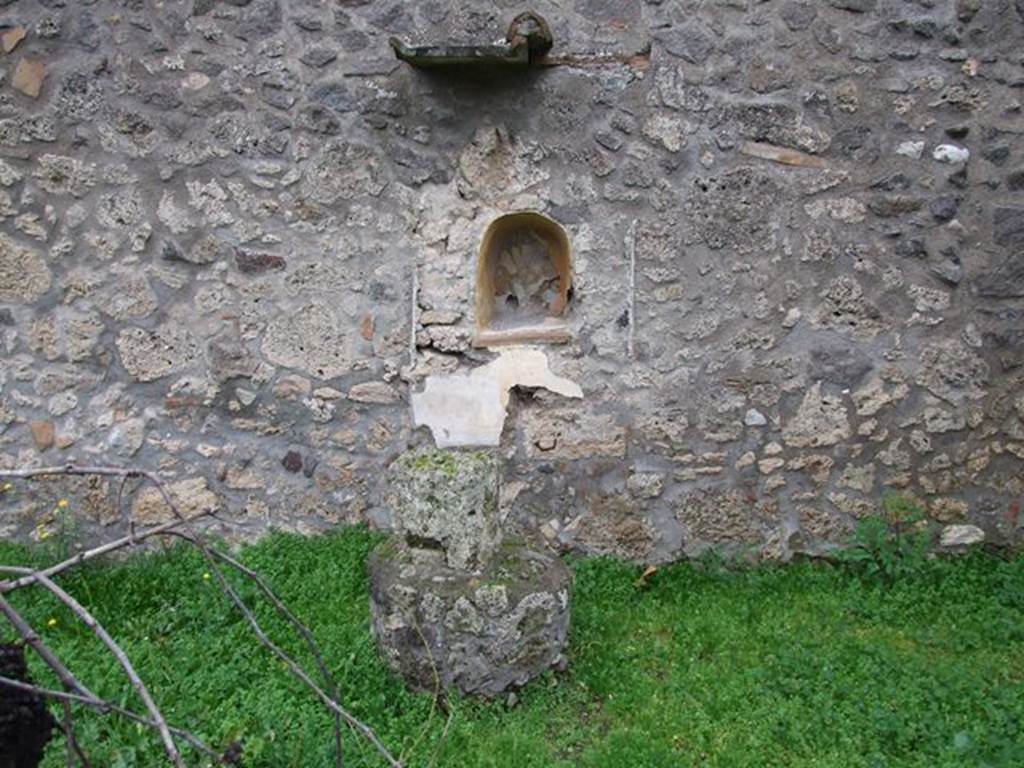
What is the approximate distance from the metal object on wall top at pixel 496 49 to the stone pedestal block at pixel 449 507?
1.78 metres

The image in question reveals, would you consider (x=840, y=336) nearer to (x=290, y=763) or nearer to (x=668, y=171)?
(x=668, y=171)

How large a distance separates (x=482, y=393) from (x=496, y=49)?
155 centimetres

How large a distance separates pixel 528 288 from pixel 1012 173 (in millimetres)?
2308

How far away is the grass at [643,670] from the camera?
3027 millimetres

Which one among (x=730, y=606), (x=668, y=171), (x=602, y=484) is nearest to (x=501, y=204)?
(x=668, y=171)

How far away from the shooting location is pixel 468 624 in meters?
3.29

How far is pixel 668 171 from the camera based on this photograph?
4.35 meters

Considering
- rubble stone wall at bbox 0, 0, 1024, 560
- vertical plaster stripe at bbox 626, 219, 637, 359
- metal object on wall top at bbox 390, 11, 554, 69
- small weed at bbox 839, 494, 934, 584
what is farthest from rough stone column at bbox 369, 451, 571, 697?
metal object on wall top at bbox 390, 11, 554, 69

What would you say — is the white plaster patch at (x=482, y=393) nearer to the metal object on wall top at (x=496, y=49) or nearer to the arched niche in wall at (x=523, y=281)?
the arched niche in wall at (x=523, y=281)

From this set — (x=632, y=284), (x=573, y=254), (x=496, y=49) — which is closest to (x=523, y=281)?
(x=573, y=254)

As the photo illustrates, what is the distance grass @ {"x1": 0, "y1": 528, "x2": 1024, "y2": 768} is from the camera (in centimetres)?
303

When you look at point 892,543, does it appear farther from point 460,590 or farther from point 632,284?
point 460,590

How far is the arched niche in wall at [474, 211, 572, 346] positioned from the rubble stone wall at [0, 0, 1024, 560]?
0.08m

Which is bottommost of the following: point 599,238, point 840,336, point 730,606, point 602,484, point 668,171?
point 730,606
